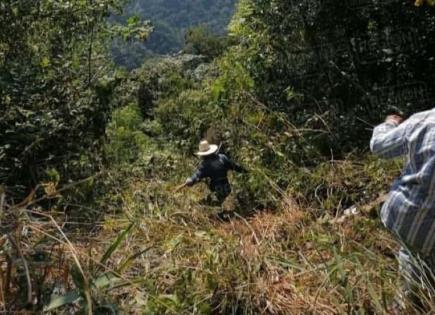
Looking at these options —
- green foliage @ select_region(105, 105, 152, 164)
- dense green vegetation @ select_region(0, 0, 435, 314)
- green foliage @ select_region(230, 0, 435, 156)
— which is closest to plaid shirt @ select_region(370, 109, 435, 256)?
dense green vegetation @ select_region(0, 0, 435, 314)

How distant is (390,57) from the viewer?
832 cm

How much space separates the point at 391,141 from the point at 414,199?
238 millimetres

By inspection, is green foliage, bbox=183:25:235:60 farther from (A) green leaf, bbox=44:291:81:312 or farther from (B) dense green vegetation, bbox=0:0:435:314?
(A) green leaf, bbox=44:291:81:312

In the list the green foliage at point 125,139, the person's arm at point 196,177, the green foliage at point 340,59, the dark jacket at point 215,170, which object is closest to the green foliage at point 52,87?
the green foliage at point 125,139

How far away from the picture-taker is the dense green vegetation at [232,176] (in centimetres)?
239

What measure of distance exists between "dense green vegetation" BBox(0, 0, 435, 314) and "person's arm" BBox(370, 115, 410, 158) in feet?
1.55

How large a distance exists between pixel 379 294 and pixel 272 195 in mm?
3088

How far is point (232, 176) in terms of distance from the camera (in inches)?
274

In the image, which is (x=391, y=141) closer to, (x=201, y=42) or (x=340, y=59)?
(x=340, y=59)

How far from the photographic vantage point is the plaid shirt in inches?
91.2

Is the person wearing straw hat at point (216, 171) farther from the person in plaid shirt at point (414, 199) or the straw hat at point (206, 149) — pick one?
the person in plaid shirt at point (414, 199)

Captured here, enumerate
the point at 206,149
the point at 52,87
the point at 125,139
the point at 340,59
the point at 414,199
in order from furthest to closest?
the point at 125,139 < the point at 340,59 < the point at 52,87 < the point at 206,149 < the point at 414,199

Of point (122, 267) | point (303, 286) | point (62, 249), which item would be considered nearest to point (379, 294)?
point (303, 286)

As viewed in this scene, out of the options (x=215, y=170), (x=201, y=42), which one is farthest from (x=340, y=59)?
(x=201, y=42)
